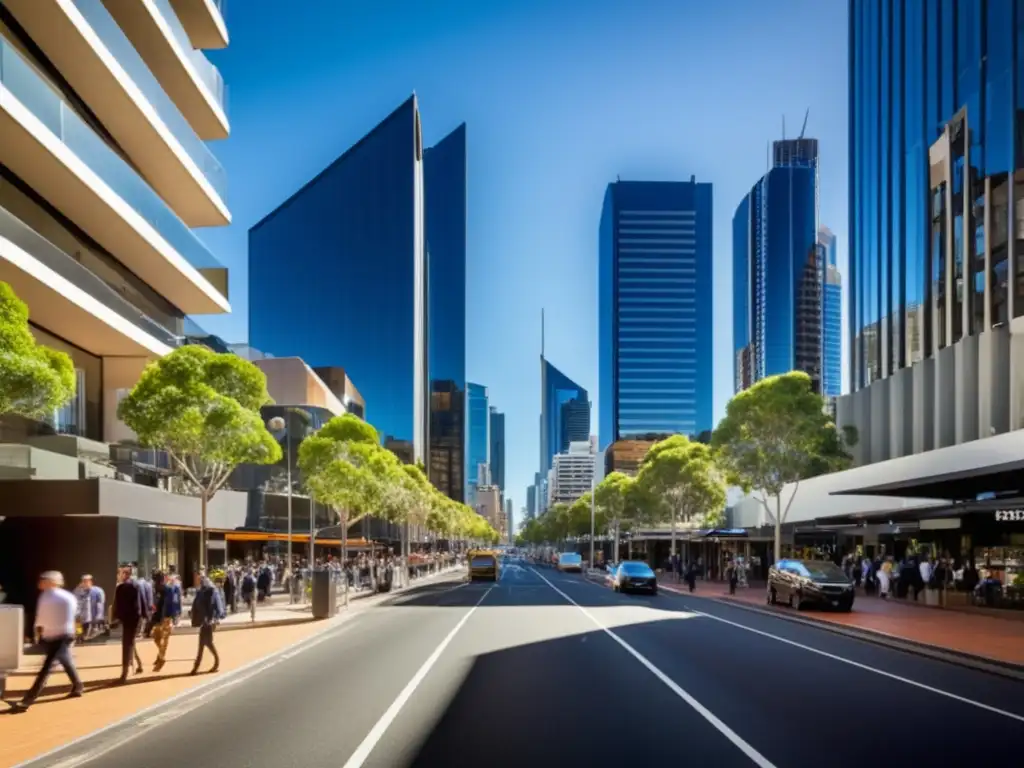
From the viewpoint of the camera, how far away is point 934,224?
199ft

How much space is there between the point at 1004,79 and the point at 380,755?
50316 mm

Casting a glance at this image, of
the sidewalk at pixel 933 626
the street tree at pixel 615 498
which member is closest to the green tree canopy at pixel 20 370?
the sidewalk at pixel 933 626

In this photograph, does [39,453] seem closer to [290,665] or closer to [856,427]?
[290,665]

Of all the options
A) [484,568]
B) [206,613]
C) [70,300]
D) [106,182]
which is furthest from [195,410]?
[484,568]

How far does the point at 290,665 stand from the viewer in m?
19.6

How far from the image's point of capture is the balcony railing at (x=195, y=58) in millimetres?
38906

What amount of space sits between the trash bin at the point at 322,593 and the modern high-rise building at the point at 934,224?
30.2 meters

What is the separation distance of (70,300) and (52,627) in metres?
18.3

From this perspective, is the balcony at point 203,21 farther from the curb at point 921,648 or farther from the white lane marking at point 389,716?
the curb at point 921,648

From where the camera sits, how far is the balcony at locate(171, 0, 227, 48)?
139 feet

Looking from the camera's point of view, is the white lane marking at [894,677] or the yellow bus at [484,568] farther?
the yellow bus at [484,568]

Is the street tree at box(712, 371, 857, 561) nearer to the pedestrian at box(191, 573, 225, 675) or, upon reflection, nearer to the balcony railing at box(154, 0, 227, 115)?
the balcony railing at box(154, 0, 227, 115)

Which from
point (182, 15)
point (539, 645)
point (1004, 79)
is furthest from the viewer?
point (1004, 79)

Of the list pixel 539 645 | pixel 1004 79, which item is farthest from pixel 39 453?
pixel 1004 79
